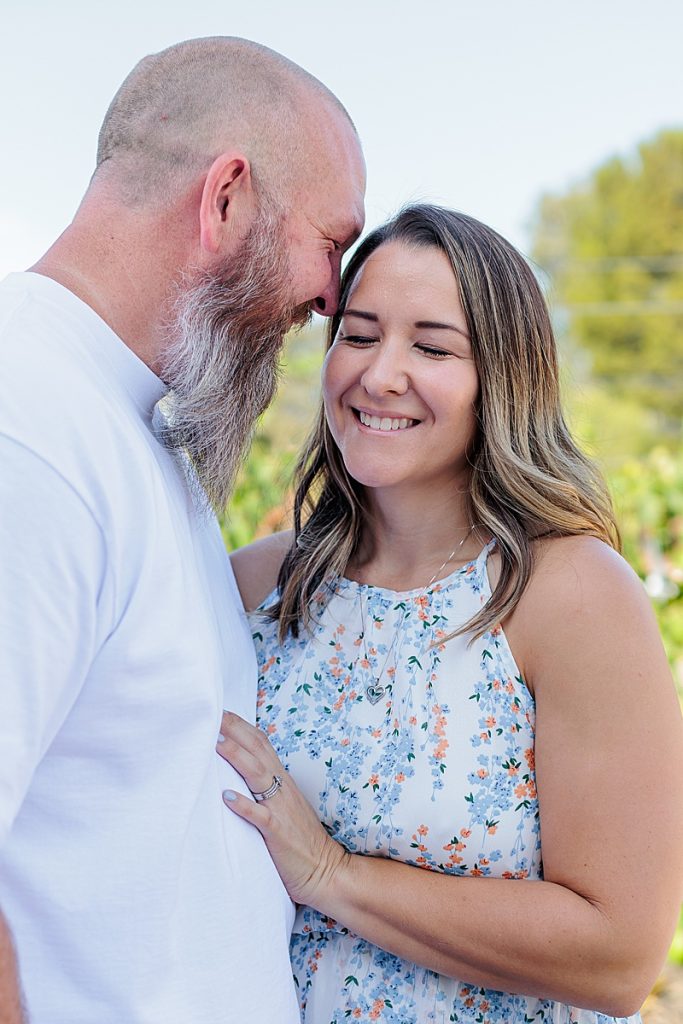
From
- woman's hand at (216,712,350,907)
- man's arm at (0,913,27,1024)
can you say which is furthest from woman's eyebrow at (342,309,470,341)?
man's arm at (0,913,27,1024)

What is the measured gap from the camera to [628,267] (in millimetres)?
41125

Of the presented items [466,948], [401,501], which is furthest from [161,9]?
[466,948]

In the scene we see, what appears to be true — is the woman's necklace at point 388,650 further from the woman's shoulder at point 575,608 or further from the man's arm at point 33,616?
the man's arm at point 33,616

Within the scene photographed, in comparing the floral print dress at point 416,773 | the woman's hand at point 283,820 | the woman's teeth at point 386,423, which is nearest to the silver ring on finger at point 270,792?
the woman's hand at point 283,820

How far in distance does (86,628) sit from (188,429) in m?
0.52

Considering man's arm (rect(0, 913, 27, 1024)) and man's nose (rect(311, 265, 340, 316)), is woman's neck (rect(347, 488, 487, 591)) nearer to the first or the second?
man's nose (rect(311, 265, 340, 316))

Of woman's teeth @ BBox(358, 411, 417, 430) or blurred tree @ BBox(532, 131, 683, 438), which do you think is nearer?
woman's teeth @ BBox(358, 411, 417, 430)

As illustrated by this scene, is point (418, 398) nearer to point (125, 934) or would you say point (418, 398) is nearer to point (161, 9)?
point (125, 934)

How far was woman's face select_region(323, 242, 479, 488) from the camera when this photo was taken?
7.18 feet

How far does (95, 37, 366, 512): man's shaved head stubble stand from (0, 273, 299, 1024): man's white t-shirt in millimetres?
159

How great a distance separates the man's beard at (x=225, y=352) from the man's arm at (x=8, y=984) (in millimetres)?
828

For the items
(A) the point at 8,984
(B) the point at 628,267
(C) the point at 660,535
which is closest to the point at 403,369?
(A) the point at 8,984

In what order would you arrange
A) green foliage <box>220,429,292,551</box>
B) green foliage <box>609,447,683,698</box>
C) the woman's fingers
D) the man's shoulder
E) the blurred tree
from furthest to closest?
the blurred tree, green foliage <box>609,447,683,698</box>, green foliage <box>220,429,292,551</box>, the woman's fingers, the man's shoulder

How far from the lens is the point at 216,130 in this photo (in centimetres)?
185
